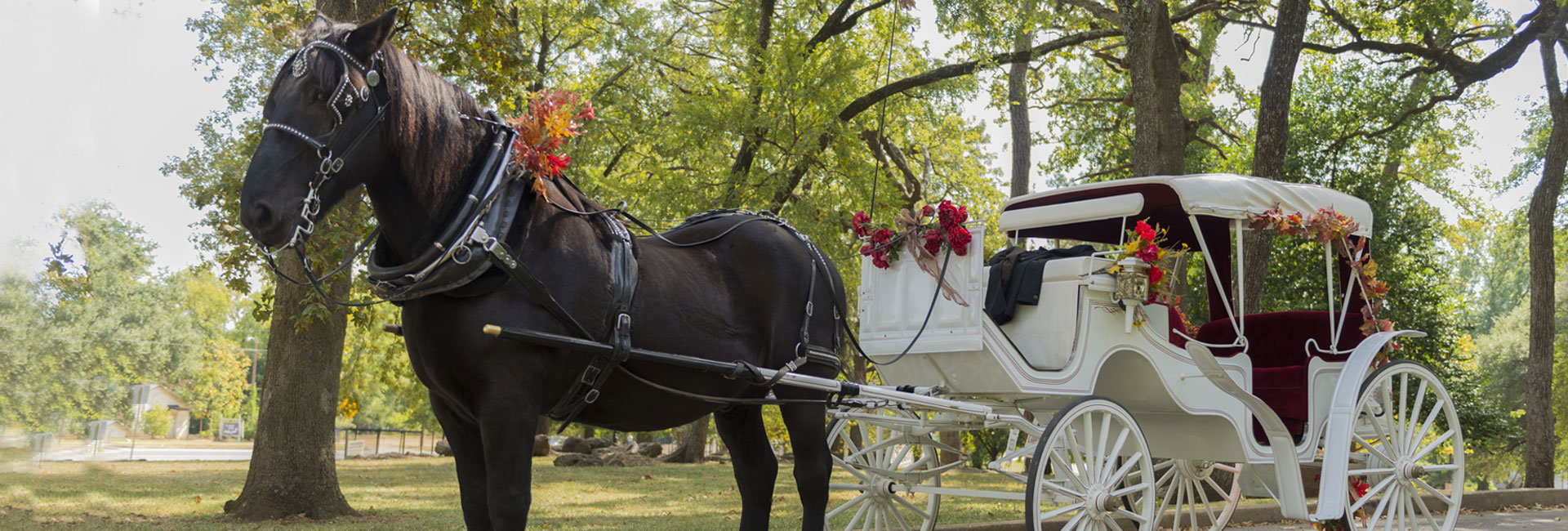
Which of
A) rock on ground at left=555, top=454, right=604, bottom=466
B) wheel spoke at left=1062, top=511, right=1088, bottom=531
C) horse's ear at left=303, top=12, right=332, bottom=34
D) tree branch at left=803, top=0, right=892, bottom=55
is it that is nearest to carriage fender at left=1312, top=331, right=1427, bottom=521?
wheel spoke at left=1062, top=511, right=1088, bottom=531

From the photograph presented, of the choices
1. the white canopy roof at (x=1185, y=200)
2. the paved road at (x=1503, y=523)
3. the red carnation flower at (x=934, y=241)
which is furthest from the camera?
the paved road at (x=1503, y=523)

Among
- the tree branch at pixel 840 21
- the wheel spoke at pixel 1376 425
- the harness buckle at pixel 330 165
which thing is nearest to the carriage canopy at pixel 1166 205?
the wheel spoke at pixel 1376 425

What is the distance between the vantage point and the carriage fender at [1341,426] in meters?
5.89

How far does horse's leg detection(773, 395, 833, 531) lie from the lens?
14.8ft

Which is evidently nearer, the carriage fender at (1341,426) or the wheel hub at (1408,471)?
the carriage fender at (1341,426)

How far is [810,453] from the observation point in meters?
4.56

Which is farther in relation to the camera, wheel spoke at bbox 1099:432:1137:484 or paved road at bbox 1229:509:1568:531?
paved road at bbox 1229:509:1568:531

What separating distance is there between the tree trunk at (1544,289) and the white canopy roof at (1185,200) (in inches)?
395

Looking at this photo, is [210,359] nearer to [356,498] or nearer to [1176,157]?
[356,498]

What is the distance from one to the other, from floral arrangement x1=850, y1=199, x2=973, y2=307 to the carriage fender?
→ 2.46 meters

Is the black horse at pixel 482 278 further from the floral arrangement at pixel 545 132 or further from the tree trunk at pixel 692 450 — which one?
the tree trunk at pixel 692 450

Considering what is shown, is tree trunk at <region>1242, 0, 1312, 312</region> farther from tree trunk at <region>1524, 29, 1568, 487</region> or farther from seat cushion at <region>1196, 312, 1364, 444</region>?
tree trunk at <region>1524, 29, 1568, 487</region>

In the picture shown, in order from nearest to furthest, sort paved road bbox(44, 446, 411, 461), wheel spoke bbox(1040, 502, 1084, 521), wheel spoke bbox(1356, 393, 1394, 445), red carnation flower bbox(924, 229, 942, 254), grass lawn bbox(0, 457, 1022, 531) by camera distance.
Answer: wheel spoke bbox(1040, 502, 1084, 521) < red carnation flower bbox(924, 229, 942, 254) < wheel spoke bbox(1356, 393, 1394, 445) < grass lawn bbox(0, 457, 1022, 531) < paved road bbox(44, 446, 411, 461)

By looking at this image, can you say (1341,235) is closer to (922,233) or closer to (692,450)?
(922,233)
